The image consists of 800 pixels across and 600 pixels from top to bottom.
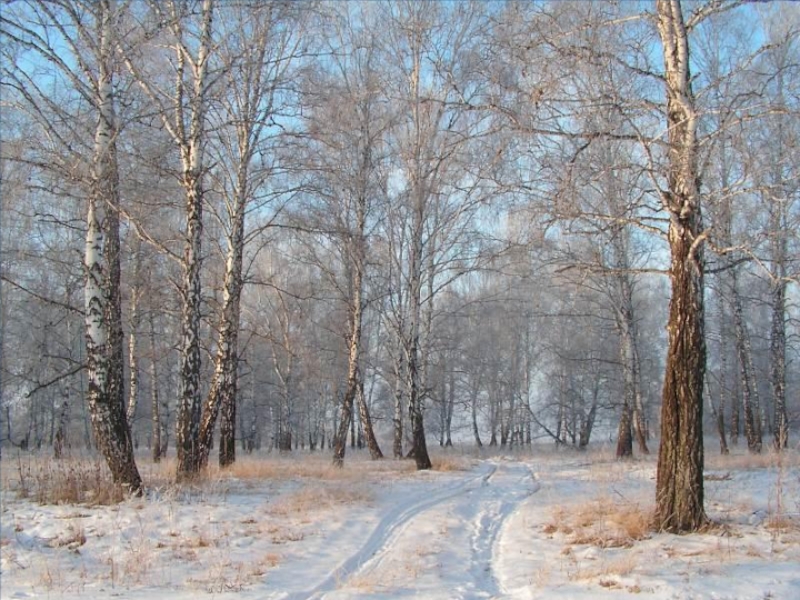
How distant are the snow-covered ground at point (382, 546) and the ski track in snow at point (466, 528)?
29 mm

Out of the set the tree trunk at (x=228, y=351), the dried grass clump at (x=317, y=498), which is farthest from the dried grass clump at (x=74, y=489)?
the tree trunk at (x=228, y=351)

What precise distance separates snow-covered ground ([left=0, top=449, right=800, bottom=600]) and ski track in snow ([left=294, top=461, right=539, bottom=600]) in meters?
0.03

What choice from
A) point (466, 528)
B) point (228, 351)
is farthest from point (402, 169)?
point (466, 528)

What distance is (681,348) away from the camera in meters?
6.81

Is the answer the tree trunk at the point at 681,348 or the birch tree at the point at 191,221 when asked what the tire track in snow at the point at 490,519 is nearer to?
the tree trunk at the point at 681,348

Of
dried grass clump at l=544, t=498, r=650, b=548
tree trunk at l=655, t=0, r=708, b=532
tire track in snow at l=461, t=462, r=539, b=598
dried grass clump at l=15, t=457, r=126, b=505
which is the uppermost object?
tree trunk at l=655, t=0, r=708, b=532

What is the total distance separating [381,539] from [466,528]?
4.49 ft

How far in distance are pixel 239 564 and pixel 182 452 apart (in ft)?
14.7

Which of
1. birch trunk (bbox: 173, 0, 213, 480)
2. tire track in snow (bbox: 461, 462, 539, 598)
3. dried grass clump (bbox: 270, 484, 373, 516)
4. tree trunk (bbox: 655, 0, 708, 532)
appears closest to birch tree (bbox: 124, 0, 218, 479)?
birch trunk (bbox: 173, 0, 213, 480)

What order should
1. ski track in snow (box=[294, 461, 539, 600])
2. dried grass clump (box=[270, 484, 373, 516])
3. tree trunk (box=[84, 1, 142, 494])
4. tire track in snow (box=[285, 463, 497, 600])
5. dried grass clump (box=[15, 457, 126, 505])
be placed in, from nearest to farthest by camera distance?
1. tire track in snow (box=[285, 463, 497, 600])
2. ski track in snow (box=[294, 461, 539, 600])
3. dried grass clump (box=[15, 457, 126, 505])
4. dried grass clump (box=[270, 484, 373, 516])
5. tree trunk (box=[84, 1, 142, 494])

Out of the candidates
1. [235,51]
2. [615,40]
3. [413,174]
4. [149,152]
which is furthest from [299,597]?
[413,174]

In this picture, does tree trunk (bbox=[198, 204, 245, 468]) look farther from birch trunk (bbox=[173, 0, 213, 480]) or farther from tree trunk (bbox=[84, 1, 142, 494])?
tree trunk (bbox=[84, 1, 142, 494])

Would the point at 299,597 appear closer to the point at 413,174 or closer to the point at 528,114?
the point at 528,114

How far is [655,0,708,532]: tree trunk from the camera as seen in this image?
6660 millimetres
